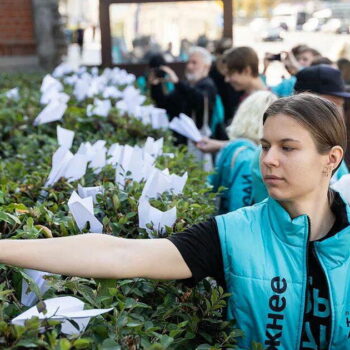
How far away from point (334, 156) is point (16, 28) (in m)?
10.7

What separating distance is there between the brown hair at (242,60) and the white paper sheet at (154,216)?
305cm

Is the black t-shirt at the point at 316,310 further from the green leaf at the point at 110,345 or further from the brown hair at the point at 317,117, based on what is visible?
the green leaf at the point at 110,345

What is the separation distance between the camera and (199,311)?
2.15 meters

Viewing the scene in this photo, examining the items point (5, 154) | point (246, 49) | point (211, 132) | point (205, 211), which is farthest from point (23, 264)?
point (211, 132)

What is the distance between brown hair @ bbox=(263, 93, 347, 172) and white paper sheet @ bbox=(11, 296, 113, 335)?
86cm

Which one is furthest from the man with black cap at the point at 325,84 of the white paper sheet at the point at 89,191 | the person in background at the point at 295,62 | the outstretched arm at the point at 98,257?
the person in background at the point at 295,62

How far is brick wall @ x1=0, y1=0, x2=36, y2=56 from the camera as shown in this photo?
38.8 feet

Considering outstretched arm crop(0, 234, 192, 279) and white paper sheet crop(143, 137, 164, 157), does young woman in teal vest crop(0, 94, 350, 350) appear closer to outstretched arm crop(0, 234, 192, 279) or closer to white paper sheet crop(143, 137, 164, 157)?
outstretched arm crop(0, 234, 192, 279)

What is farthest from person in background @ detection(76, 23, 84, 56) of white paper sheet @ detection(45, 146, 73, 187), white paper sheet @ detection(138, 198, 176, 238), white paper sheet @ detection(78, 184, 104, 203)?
white paper sheet @ detection(138, 198, 176, 238)

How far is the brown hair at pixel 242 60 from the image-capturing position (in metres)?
5.34

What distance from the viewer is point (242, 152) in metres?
4.20

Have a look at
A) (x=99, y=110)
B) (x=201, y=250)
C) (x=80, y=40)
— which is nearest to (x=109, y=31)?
(x=99, y=110)

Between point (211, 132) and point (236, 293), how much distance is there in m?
5.10

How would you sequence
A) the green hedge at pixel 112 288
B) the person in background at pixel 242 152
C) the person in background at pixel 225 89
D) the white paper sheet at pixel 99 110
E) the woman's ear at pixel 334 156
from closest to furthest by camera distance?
the green hedge at pixel 112 288 → the woman's ear at pixel 334 156 → the person in background at pixel 242 152 → the white paper sheet at pixel 99 110 → the person in background at pixel 225 89
